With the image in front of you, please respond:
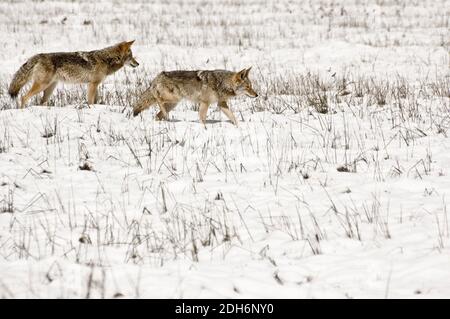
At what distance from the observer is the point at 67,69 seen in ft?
33.8

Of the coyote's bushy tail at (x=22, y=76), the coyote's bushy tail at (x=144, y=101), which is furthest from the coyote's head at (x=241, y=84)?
Result: the coyote's bushy tail at (x=22, y=76)

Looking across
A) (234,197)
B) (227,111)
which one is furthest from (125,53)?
(234,197)

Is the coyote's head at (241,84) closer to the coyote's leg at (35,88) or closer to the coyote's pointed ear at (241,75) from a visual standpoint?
the coyote's pointed ear at (241,75)

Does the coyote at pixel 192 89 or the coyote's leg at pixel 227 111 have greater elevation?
the coyote at pixel 192 89

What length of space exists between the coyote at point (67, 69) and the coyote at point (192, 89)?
5.05ft

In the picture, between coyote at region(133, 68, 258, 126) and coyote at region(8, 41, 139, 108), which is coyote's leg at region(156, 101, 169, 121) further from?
coyote at region(8, 41, 139, 108)

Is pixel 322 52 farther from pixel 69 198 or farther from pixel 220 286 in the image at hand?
pixel 220 286

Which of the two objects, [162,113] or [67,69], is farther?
[67,69]

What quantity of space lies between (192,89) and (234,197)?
14.0 feet

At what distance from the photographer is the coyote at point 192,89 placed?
373 inches

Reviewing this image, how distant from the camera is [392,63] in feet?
52.0

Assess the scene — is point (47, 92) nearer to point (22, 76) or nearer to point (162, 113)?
point (22, 76)

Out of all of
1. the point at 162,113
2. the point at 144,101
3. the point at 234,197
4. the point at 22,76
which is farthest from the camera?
the point at 22,76

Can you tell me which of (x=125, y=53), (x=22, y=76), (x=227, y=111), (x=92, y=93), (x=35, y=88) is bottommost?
(x=227, y=111)
